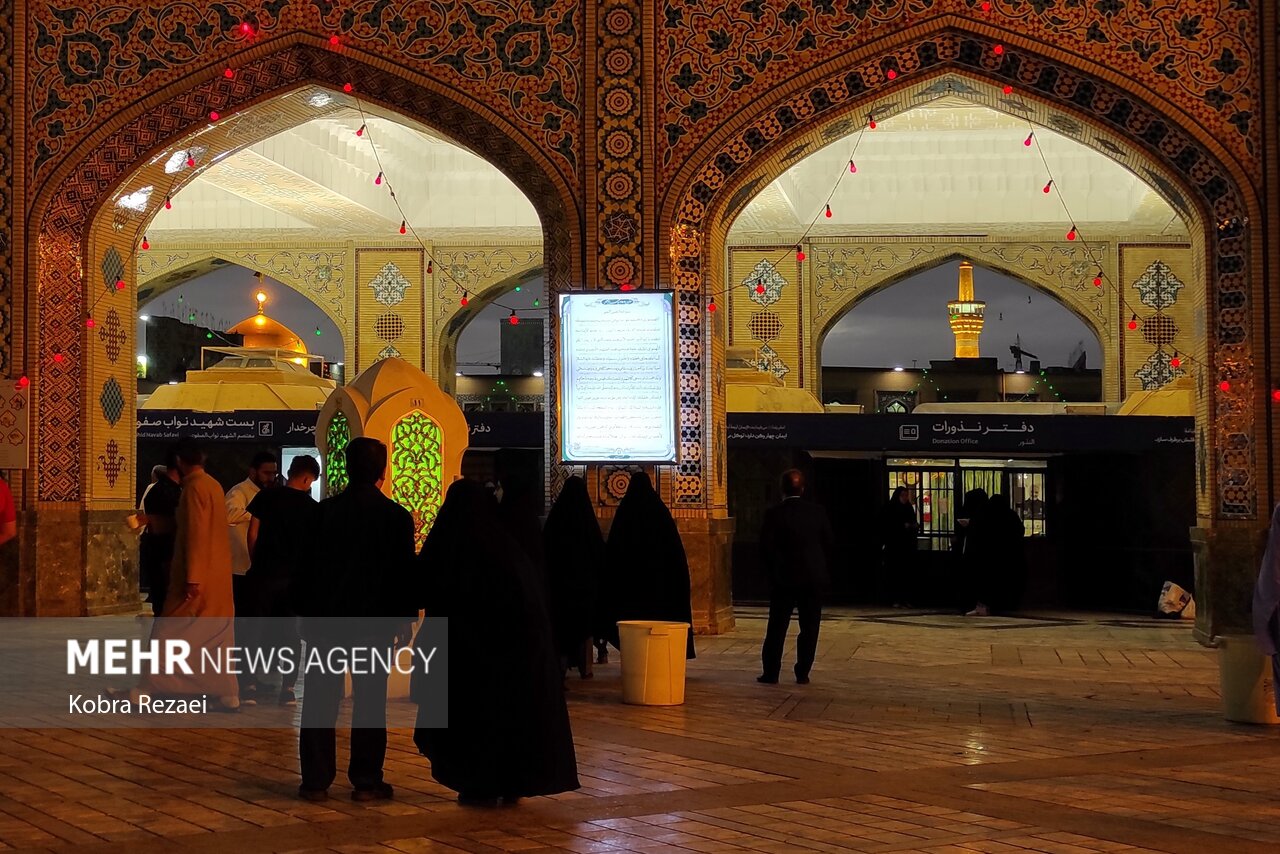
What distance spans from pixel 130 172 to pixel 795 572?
600cm

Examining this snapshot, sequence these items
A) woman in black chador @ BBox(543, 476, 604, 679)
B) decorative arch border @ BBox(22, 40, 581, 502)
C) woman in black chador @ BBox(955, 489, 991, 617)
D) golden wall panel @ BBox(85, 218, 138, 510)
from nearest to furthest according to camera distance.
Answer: woman in black chador @ BBox(543, 476, 604, 679)
decorative arch border @ BBox(22, 40, 581, 502)
golden wall panel @ BBox(85, 218, 138, 510)
woman in black chador @ BBox(955, 489, 991, 617)

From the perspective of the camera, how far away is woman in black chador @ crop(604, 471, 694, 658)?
26.9 ft

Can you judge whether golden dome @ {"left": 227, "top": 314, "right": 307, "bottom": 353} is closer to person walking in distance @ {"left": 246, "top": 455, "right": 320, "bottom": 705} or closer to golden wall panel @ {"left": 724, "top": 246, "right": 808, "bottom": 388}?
golden wall panel @ {"left": 724, "top": 246, "right": 808, "bottom": 388}

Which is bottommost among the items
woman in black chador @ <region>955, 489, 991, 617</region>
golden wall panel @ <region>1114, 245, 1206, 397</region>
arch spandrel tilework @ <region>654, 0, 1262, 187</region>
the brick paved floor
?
the brick paved floor

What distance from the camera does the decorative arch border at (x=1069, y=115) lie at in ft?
33.8

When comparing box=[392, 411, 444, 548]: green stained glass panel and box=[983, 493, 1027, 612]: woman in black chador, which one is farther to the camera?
box=[983, 493, 1027, 612]: woman in black chador

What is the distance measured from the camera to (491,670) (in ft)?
14.8

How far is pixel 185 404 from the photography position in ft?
52.7

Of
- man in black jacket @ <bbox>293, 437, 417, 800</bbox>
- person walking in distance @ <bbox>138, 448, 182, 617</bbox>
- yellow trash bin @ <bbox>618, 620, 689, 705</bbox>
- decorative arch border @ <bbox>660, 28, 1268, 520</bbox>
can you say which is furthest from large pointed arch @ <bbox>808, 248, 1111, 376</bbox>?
man in black jacket @ <bbox>293, 437, 417, 800</bbox>

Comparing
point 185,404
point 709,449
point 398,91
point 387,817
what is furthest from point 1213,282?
point 185,404

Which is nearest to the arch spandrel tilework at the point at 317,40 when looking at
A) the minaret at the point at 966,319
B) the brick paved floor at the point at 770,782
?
the brick paved floor at the point at 770,782

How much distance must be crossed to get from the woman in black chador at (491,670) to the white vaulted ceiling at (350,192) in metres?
11.3

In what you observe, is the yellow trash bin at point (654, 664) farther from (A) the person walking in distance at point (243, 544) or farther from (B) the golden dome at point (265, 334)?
(B) the golden dome at point (265, 334)

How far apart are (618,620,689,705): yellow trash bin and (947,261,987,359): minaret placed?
13.8 metres
